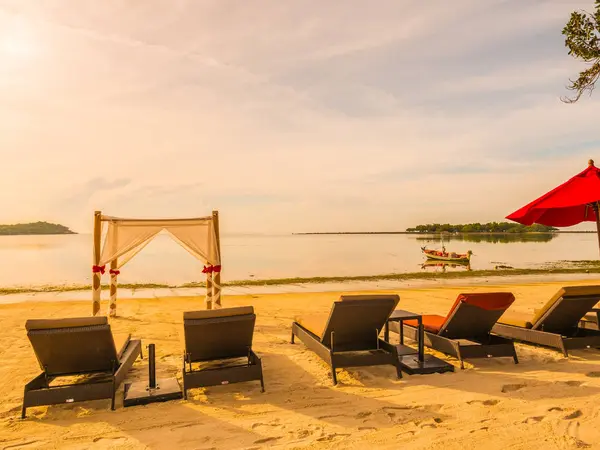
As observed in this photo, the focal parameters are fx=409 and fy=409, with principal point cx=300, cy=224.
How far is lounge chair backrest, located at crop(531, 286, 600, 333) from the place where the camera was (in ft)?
19.7

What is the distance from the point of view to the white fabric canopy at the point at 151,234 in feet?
33.9

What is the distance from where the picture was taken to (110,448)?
11.7 ft

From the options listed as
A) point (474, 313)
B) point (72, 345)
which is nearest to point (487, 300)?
point (474, 313)

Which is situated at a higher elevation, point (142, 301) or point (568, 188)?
point (568, 188)

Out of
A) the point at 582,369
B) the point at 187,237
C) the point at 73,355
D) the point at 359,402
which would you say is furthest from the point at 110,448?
the point at 187,237

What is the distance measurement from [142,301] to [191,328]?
30.3ft

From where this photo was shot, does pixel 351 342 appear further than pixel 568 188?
No

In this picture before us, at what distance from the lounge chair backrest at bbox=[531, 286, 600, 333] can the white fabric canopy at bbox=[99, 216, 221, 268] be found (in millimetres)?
7199

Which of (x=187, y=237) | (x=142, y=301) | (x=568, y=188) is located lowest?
(x=142, y=301)

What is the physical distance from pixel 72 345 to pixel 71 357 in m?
0.20

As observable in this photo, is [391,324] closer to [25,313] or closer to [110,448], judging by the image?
[110,448]

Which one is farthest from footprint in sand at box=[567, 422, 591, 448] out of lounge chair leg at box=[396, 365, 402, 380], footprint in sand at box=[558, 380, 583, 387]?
lounge chair leg at box=[396, 365, 402, 380]

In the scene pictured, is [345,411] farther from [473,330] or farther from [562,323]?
[562,323]

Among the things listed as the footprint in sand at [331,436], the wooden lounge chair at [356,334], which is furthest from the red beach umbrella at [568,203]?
the footprint in sand at [331,436]
